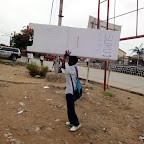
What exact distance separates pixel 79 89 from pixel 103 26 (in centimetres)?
410

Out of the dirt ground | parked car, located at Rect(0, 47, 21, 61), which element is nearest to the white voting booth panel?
the dirt ground

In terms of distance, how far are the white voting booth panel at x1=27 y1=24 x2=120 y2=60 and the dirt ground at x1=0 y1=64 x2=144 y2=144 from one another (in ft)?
4.16

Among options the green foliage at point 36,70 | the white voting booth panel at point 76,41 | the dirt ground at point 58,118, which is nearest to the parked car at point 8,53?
the green foliage at point 36,70

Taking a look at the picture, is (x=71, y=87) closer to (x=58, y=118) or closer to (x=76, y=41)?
(x=58, y=118)

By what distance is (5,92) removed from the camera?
15.1 ft

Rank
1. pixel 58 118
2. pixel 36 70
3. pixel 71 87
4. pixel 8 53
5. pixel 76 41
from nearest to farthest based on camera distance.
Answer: pixel 71 87 < pixel 58 118 < pixel 76 41 < pixel 36 70 < pixel 8 53

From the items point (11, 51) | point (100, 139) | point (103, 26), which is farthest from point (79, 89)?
point (11, 51)

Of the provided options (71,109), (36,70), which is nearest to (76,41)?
(71,109)

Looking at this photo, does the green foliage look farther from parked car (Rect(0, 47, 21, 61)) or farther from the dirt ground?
parked car (Rect(0, 47, 21, 61))

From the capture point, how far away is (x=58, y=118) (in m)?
3.60

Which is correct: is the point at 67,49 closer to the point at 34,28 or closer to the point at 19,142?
the point at 34,28

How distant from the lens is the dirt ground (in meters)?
2.90

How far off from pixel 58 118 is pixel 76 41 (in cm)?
170

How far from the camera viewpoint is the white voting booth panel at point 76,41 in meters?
3.94
